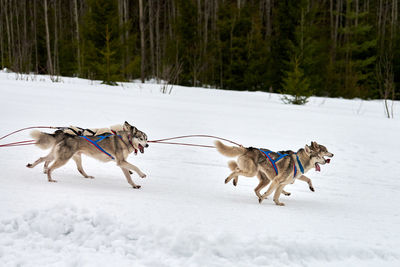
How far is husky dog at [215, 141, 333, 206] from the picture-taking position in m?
4.80

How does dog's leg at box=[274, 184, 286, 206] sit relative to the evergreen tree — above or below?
below

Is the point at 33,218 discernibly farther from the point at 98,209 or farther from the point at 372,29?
the point at 372,29

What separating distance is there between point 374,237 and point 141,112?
8.18 m

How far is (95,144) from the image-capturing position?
16.4 ft

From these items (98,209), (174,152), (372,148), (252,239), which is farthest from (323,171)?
(98,209)

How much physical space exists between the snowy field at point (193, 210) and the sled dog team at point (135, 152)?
0.36 meters

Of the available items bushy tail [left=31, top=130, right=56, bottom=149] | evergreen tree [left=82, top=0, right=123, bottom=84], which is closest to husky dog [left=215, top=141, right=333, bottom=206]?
bushy tail [left=31, top=130, right=56, bottom=149]

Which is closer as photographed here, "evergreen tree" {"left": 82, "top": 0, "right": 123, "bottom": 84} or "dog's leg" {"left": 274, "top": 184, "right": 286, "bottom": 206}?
"dog's leg" {"left": 274, "top": 184, "right": 286, "bottom": 206}

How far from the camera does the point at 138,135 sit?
491 centimetres

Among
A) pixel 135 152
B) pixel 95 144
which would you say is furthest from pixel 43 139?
pixel 135 152

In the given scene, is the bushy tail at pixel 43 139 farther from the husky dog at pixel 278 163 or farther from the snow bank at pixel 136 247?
the husky dog at pixel 278 163

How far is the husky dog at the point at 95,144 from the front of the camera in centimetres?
491

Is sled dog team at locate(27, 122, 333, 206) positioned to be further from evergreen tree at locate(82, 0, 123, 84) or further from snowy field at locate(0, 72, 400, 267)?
evergreen tree at locate(82, 0, 123, 84)

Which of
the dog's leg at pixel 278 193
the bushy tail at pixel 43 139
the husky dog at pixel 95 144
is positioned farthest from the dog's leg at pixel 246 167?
Answer: the bushy tail at pixel 43 139
